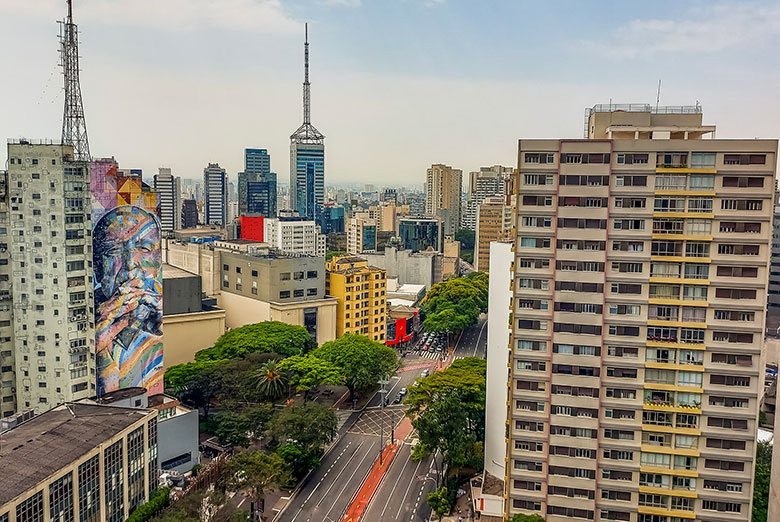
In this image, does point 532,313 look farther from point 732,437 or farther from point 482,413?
point 482,413

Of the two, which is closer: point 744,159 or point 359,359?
point 744,159

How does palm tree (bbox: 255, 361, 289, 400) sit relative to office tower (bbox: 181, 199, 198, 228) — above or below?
below

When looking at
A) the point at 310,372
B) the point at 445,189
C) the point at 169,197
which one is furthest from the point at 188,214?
the point at 310,372

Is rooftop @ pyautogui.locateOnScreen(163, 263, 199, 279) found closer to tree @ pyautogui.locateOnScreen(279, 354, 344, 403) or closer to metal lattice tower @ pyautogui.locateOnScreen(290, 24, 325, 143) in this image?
tree @ pyautogui.locateOnScreen(279, 354, 344, 403)

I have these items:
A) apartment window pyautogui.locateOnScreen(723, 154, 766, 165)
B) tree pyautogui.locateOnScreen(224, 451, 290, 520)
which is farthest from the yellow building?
apartment window pyautogui.locateOnScreen(723, 154, 766, 165)

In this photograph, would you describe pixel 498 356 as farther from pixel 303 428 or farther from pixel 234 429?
pixel 234 429

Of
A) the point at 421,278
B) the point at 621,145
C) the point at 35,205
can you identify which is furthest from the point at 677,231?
the point at 421,278
